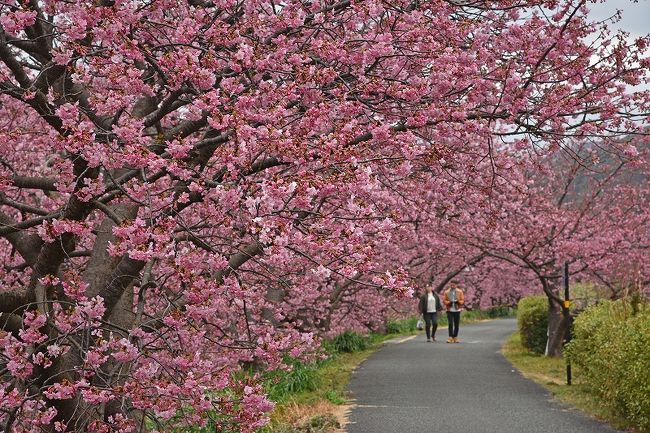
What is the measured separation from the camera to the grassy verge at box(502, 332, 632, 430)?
9.68 m

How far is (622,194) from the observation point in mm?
21016

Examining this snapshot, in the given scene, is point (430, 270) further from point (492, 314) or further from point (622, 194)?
point (492, 314)

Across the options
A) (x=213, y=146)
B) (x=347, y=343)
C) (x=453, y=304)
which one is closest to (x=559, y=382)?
(x=453, y=304)

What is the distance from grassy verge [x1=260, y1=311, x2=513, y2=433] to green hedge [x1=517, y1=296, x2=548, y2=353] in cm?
424

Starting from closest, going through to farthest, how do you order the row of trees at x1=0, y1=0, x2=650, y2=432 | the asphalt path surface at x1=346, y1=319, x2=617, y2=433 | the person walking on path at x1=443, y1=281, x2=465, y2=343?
the row of trees at x1=0, y1=0, x2=650, y2=432 → the asphalt path surface at x1=346, y1=319, x2=617, y2=433 → the person walking on path at x1=443, y1=281, x2=465, y2=343

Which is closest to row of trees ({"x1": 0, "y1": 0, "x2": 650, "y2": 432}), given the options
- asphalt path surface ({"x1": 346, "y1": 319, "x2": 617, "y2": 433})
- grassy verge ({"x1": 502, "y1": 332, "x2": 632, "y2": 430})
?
asphalt path surface ({"x1": 346, "y1": 319, "x2": 617, "y2": 433})

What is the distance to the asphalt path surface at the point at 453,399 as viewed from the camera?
909cm

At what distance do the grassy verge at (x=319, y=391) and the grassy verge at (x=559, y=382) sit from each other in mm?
3332

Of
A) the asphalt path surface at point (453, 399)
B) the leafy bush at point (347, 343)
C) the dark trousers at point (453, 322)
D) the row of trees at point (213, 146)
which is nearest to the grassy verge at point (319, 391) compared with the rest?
the leafy bush at point (347, 343)

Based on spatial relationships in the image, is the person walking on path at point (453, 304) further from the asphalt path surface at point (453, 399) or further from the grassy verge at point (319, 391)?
the asphalt path surface at point (453, 399)

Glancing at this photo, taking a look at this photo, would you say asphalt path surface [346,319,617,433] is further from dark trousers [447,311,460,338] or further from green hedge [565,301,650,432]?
dark trousers [447,311,460,338]

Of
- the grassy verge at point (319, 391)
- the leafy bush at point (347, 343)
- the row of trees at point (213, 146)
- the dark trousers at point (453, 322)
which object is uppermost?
the row of trees at point (213, 146)

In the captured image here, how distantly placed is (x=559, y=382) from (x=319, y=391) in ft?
14.0

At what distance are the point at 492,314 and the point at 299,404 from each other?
37.3 meters
